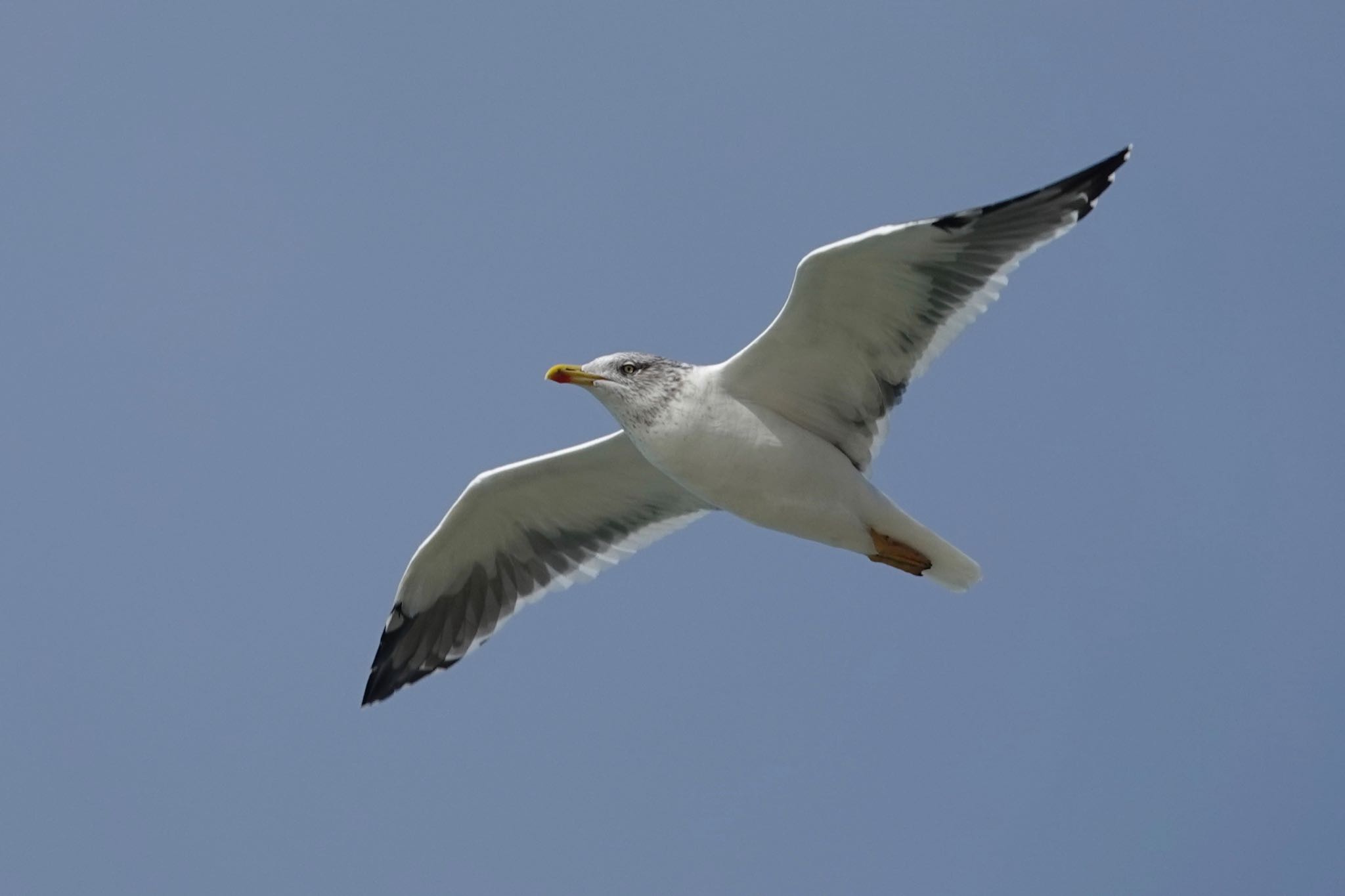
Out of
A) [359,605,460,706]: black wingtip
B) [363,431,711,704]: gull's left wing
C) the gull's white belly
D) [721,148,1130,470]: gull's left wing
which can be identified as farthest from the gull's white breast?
[359,605,460,706]: black wingtip

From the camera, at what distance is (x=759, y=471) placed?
31.1ft

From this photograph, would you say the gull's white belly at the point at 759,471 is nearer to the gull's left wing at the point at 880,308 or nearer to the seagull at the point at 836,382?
the seagull at the point at 836,382

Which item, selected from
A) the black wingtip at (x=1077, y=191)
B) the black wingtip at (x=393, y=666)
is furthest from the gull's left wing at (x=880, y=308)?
the black wingtip at (x=393, y=666)

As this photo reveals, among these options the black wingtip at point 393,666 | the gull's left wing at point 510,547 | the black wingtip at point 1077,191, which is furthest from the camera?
the black wingtip at point 393,666

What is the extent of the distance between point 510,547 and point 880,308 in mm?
3028

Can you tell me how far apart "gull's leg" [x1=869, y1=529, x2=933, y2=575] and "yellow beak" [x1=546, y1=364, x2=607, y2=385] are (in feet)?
5.56

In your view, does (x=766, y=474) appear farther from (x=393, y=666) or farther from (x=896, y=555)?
(x=393, y=666)

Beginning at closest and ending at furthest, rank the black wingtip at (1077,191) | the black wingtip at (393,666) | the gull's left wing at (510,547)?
the black wingtip at (1077,191) < the gull's left wing at (510,547) < the black wingtip at (393,666)

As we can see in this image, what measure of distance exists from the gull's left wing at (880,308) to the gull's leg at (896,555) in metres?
0.49

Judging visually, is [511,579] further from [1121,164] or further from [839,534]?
[1121,164]

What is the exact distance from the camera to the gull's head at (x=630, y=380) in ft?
31.2

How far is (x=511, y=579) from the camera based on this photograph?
36.8ft

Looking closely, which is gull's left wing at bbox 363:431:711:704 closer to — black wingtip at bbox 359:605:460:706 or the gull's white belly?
black wingtip at bbox 359:605:460:706

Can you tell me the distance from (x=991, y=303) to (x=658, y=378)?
Result: 1.78m
